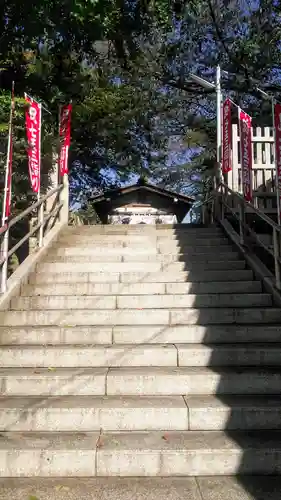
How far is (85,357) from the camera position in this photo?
4043 millimetres

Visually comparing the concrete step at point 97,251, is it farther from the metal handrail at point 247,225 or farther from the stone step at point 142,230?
the metal handrail at point 247,225

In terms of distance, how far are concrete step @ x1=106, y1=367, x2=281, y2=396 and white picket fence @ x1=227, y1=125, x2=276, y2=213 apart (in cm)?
478

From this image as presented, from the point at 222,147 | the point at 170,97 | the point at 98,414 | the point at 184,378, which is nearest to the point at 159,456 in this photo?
the point at 98,414

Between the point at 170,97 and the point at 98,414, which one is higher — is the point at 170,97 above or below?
above

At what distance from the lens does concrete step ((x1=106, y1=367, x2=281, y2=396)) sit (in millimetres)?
3623

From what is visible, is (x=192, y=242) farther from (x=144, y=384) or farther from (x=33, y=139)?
(x=144, y=384)

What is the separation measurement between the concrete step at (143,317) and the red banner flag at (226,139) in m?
4.49

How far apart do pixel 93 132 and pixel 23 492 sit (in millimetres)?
11200

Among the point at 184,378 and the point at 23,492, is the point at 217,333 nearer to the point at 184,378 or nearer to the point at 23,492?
the point at 184,378

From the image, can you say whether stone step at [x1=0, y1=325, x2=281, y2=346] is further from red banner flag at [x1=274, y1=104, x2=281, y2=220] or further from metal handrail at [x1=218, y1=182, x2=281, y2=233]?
red banner flag at [x1=274, y1=104, x2=281, y2=220]

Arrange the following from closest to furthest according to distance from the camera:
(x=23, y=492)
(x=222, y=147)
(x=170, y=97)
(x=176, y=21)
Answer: (x=23, y=492)
(x=222, y=147)
(x=176, y=21)
(x=170, y=97)

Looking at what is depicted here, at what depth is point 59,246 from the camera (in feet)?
23.1

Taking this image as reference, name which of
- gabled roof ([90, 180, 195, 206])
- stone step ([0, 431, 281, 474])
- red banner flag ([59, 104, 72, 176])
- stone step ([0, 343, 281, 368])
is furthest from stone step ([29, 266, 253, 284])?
gabled roof ([90, 180, 195, 206])

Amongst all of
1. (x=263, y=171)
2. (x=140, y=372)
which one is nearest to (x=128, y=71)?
(x=263, y=171)
